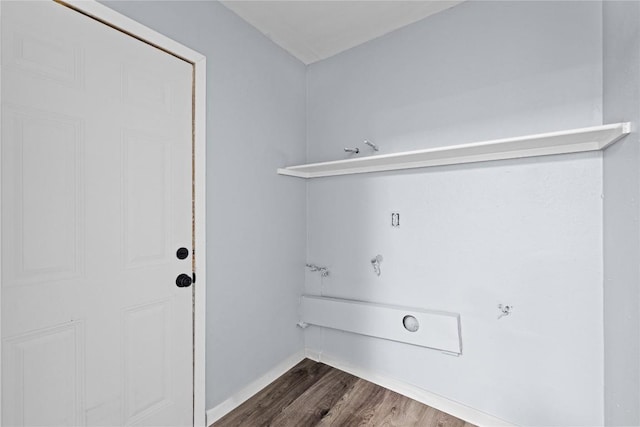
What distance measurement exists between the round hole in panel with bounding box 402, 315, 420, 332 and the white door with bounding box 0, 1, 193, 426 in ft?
4.14

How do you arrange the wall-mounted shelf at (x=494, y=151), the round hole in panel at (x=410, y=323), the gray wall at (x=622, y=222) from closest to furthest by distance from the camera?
the gray wall at (x=622, y=222) → the wall-mounted shelf at (x=494, y=151) → the round hole in panel at (x=410, y=323)

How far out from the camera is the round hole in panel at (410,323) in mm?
1884

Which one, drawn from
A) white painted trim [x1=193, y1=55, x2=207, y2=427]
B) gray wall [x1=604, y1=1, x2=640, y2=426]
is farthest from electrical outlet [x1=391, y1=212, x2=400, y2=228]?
white painted trim [x1=193, y1=55, x2=207, y2=427]

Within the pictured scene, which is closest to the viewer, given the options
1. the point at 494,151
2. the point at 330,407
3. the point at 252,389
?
the point at 494,151

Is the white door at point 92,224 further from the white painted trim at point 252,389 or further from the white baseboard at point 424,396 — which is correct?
the white baseboard at point 424,396

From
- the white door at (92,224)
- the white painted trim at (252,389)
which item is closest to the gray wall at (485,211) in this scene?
the white painted trim at (252,389)

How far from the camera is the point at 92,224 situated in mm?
1246

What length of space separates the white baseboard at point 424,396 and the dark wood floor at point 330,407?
0.10 ft

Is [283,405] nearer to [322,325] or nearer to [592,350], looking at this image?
[322,325]

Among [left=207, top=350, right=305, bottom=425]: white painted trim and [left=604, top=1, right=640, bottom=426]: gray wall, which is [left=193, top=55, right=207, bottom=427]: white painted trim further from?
[left=604, top=1, right=640, bottom=426]: gray wall

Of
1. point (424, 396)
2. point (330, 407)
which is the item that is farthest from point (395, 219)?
point (330, 407)

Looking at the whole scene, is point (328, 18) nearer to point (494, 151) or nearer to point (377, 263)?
point (494, 151)

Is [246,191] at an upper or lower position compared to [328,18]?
lower

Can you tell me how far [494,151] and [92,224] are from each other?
1.92m
